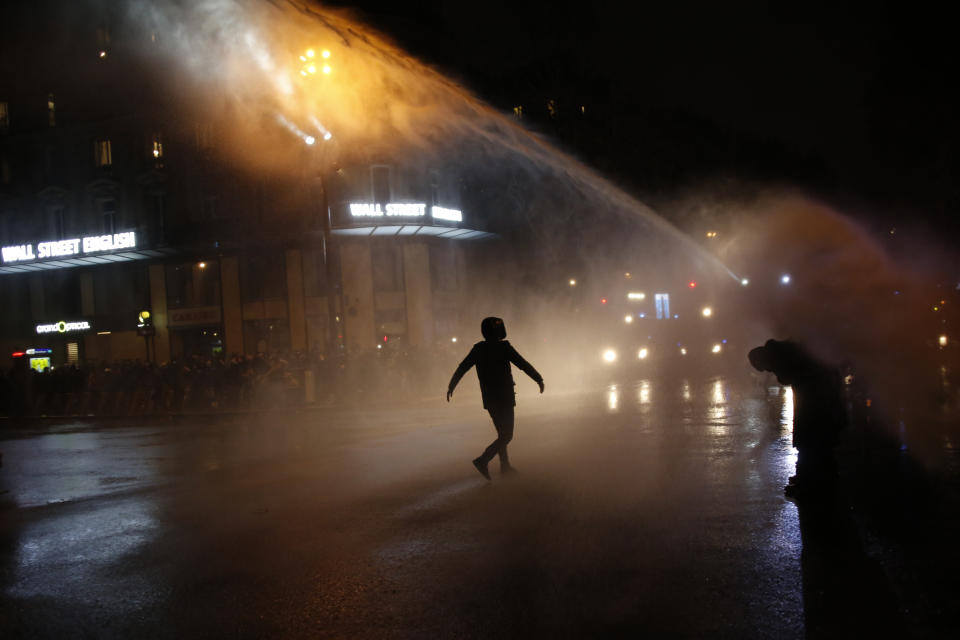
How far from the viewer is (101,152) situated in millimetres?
43844

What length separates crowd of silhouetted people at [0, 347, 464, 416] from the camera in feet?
78.0

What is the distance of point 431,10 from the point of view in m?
39.7

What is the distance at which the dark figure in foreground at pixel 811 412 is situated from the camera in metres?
5.83

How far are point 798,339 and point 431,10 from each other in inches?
1484

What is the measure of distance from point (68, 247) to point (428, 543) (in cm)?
4113

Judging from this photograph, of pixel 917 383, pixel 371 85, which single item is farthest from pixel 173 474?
pixel 371 85

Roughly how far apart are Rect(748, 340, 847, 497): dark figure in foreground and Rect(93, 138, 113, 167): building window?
45156 millimetres

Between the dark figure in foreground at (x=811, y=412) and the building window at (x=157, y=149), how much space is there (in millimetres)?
41676

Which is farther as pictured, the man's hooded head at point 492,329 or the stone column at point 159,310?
the stone column at point 159,310

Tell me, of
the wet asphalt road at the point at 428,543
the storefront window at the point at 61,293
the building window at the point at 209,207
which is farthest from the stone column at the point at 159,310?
the wet asphalt road at the point at 428,543

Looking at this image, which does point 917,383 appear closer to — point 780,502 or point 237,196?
point 780,502

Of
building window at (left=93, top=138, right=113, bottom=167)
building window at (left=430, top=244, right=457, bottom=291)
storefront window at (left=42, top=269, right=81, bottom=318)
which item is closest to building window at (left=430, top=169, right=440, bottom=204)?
building window at (left=430, top=244, right=457, bottom=291)

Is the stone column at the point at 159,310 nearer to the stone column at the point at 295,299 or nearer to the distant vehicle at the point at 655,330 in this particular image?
the stone column at the point at 295,299

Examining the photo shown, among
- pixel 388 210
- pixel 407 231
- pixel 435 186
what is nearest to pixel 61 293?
pixel 407 231
